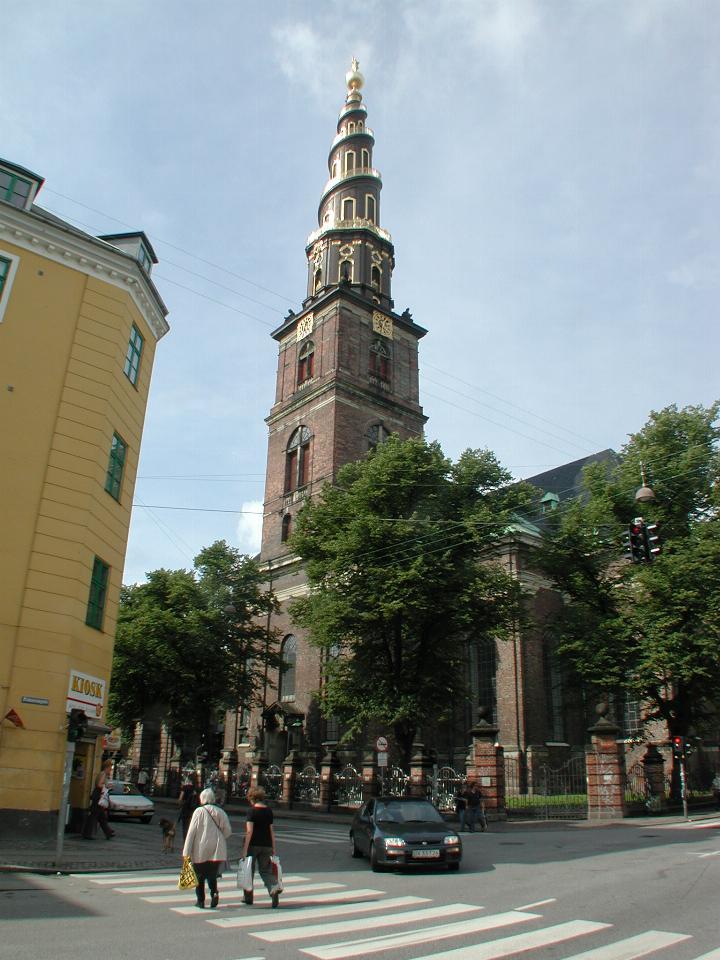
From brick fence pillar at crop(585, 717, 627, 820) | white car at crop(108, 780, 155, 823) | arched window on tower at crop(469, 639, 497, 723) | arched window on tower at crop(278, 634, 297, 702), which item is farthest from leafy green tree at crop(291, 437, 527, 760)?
arched window on tower at crop(278, 634, 297, 702)

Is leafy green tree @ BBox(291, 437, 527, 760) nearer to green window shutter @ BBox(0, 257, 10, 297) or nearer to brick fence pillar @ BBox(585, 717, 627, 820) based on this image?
brick fence pillar @ BBox(585, 717, 627, 820)

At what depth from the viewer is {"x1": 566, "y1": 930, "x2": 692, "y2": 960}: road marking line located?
6.57 metres

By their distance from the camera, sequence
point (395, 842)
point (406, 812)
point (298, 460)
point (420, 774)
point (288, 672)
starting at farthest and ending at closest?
point (298, 460), point (288, 672), point (420, 774), point (406, 812), point (395, 842)

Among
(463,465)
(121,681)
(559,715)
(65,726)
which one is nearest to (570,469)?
(559,715)

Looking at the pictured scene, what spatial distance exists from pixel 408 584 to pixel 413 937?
20.2 meters

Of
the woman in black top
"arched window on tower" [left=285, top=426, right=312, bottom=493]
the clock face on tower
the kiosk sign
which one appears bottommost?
the woman in black top

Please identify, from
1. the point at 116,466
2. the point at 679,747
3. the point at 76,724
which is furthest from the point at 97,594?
the point at 679,747

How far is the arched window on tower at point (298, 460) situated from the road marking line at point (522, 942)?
122 feet

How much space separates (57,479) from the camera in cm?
1706

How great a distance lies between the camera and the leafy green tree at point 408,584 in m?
27.9

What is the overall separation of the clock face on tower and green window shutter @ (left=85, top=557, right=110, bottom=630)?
32.5 m

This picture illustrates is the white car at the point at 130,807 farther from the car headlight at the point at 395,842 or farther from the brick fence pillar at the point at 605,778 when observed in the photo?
the car headlight at the point at 395,842

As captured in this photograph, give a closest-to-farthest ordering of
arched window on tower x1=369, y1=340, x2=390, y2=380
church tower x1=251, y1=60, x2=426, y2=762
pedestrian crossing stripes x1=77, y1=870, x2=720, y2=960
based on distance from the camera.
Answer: pedestrian crossing stripes x1=77, y1=870, x2=720, y2=960 < church tower x1=251, y1=60, x2=426, y2=762 < arched window on tower x1=369, y1=340, x2=390, y2=380

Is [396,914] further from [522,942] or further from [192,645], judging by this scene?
[192,645]
